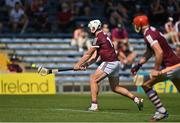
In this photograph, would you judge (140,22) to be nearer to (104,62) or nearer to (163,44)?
(163,44)

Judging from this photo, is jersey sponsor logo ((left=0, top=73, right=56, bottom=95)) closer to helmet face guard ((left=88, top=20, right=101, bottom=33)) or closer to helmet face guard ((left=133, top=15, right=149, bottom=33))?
helmet face guard ((left=88, top=20, right=101, bottom=33))

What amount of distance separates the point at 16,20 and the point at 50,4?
9.32 ft

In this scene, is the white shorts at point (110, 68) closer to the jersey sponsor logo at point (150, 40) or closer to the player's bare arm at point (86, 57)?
the player's bare arm at point (86, 57)

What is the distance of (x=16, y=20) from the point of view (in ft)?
108

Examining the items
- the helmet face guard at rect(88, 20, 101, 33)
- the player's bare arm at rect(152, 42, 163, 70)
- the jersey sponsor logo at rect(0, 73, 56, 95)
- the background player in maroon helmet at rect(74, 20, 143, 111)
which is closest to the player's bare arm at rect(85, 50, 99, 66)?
the background player in maroon helmet at rect(74, 20, 143, 111)

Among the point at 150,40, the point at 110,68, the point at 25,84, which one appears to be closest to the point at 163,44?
Answer: the point at 150,40

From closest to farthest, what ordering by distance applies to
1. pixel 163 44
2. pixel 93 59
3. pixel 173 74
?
pixel 173 74 → pixel 163 44 → pixel 93 59

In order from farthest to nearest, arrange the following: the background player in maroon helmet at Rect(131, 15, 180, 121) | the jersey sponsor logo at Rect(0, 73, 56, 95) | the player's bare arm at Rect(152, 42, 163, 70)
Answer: the jersey sponsor logo at Rect(0, 73, 56, 95)
the background player in maroon helmet at Rect(131, 15, 180, 121)
the player's bare arm at Rect(152, 42, 163, 70)

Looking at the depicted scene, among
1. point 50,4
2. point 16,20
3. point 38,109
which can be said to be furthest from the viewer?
point 50,4

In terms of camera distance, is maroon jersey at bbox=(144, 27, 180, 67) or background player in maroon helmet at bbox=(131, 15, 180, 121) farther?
maroon jersey at bbox=(144, 27, 180, 67)

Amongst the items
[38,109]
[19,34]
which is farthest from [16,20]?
[38,109]

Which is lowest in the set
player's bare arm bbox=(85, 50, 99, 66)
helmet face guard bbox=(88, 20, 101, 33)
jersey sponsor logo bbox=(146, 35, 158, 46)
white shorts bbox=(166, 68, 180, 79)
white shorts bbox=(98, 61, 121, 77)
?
white shorts bbox=(166, 68, 180, 79)

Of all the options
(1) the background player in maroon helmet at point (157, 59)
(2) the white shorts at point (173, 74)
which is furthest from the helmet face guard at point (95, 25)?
(2) the white shorts at point (173, 74)

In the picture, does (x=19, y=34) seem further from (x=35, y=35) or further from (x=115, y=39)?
(x=115, y=39)
